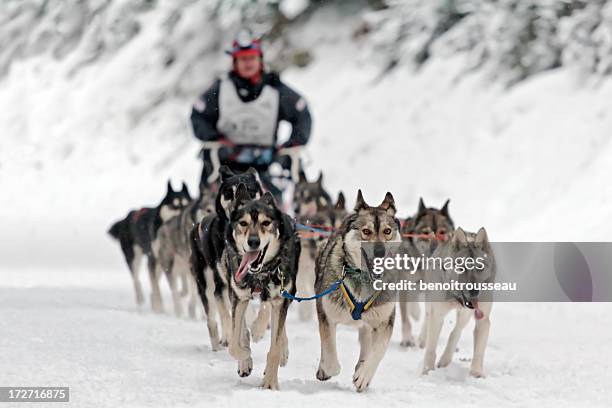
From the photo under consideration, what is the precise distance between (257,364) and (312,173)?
1102cm

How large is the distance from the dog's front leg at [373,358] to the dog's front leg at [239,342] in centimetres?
56

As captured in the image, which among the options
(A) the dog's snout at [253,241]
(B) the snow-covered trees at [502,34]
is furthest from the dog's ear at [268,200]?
(B) the snow-covered trees at [502,34]

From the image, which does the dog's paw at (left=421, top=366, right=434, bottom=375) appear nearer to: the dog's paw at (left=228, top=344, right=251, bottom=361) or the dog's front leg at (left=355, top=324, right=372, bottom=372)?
the dog's front leg at (left=355, top=324, right=372, bottom=372)

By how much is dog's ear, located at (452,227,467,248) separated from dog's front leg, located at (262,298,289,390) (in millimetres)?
1170

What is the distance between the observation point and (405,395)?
4.28 metres

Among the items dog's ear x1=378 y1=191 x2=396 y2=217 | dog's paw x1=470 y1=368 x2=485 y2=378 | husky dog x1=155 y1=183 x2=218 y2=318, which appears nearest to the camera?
dog's ear x1=378 y1=191 x2=396 y2=217

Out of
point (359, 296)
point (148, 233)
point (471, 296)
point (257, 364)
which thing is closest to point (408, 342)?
point (471, 296)

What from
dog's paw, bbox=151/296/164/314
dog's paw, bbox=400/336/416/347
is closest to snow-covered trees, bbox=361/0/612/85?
dog's paw, bbox=400/336/416/347

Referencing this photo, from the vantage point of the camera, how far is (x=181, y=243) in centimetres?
711

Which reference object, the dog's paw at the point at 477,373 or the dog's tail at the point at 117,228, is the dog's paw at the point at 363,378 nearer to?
the dog's paw at the point at 477,373

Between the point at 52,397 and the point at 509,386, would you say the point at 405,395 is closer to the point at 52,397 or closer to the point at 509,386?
the point at 509,386

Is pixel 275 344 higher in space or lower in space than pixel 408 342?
higher

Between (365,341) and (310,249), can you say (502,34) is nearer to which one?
(310,249)

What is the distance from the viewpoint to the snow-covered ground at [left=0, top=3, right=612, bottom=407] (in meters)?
4.47
